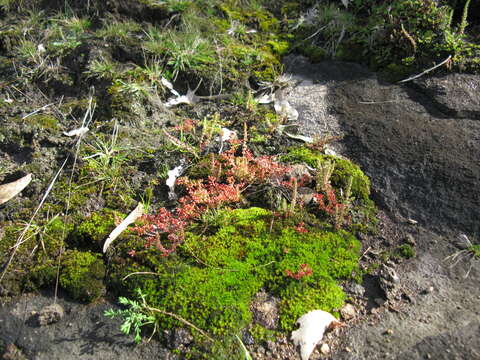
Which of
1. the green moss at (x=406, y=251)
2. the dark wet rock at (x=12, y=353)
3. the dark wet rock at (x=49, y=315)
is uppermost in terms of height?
the green moss at (x=406, y=251)

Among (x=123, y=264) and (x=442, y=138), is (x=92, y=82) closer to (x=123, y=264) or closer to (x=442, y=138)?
(x=123, y=264)

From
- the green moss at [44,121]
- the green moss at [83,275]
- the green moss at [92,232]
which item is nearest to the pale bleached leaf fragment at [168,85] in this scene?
the green moss at [44,121]

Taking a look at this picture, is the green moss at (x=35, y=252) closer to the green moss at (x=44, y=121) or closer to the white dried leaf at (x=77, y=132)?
the white dried leaf at (x=77, y=132)

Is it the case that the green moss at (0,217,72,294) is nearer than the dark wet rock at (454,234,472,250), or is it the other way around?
the green moss at (0,217,72,294)

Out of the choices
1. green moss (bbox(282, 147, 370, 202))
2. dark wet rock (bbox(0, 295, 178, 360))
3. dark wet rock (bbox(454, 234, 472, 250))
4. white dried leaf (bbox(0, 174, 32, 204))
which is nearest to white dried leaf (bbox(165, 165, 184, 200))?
green moss (bbox(282, 147, 370, 202))

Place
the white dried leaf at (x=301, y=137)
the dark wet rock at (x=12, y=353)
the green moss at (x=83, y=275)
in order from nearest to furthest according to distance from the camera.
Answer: the dark wet rock at (x=12, y=353) → the green moss at (x=83, y=275) → the white dried leaf at (x=301, y=137)

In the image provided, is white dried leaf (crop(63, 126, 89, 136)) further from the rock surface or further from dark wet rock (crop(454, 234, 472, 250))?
dark wet rock (crop(454, 234, 472, 250))
